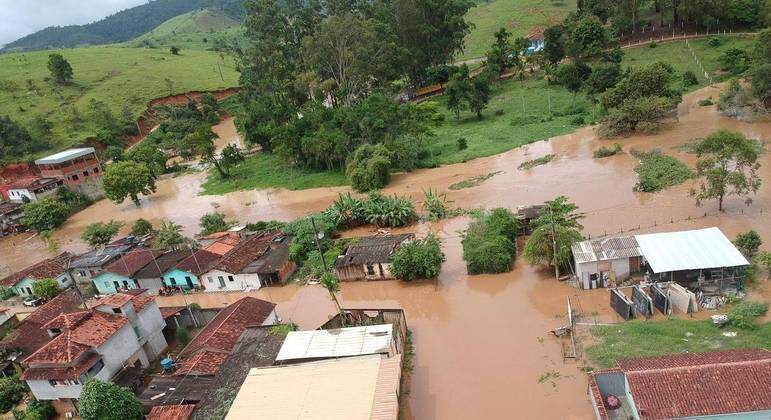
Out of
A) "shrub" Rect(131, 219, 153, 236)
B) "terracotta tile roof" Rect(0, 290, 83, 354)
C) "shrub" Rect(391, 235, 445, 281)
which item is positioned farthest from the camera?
"shrub" Rect(131, 219, 153, 236)

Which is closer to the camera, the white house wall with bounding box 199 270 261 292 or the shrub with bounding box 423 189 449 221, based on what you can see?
the white house wall with bounding box 199 270 261 292

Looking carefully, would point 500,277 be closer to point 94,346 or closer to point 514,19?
point 94,346

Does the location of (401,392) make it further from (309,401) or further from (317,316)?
(317,316)

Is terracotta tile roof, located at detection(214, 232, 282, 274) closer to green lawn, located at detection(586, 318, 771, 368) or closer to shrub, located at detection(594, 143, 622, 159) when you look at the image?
green lawn, located at detection(586, 318, 771, 368)

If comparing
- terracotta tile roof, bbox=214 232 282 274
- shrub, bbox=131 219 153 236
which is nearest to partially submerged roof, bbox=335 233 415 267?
terracotta tile roof, bbox=214 232 282 274

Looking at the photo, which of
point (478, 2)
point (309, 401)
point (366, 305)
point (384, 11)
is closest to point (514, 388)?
point (309, 401)

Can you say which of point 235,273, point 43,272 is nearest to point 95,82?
point 43,272
